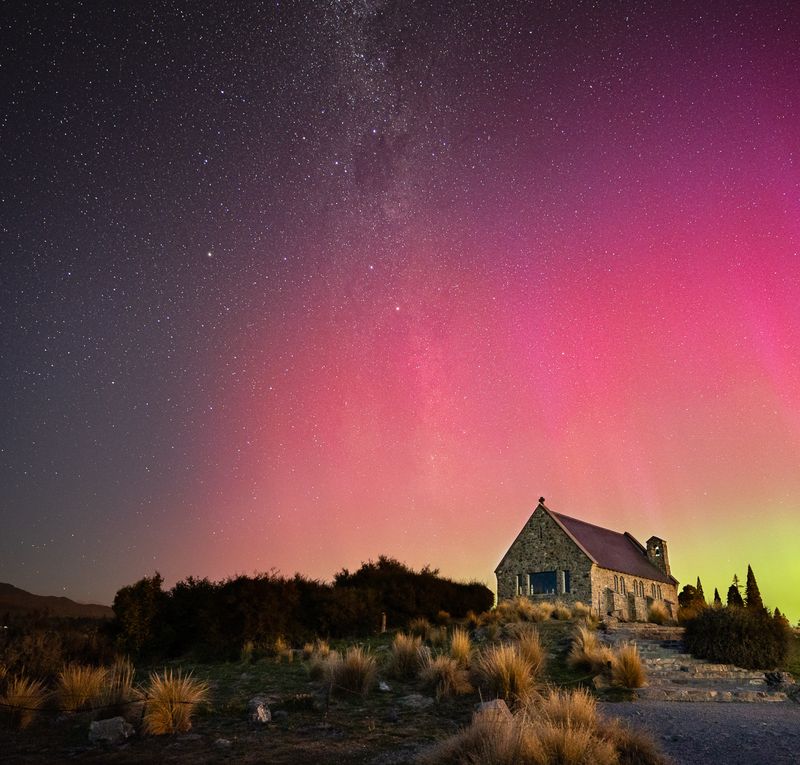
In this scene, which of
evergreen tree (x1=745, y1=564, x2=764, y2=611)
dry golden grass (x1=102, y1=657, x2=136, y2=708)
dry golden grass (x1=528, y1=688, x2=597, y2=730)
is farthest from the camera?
evergreen tree (x1=745, y1=564, x2=764, y2=611)

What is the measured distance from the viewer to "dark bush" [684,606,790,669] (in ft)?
52.3

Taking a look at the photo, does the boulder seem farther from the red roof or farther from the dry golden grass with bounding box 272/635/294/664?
the red roof

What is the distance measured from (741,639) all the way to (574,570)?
63.7 feet

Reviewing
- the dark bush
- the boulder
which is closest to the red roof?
the dark bush

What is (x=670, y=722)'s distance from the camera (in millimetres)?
9797

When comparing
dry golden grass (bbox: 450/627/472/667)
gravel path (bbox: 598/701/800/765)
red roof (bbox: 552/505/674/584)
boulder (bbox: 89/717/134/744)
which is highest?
red roof (bbox: 552/505/674/584)

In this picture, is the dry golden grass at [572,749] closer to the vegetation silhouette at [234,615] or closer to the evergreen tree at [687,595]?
the vegetation silhouette at [234,615]

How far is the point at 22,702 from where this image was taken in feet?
28.6

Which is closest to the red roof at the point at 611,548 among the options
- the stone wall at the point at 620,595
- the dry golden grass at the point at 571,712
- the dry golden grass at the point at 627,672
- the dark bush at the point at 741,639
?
the stone wall at the point at 620,595

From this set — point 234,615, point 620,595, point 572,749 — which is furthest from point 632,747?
point 620,595

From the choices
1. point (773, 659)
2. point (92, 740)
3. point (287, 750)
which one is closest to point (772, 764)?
point (287, 750)

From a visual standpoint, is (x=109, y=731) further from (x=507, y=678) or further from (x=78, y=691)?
(x=507, y=678)

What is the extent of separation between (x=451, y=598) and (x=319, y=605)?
433 inches

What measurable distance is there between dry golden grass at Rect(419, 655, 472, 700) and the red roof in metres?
25.6
